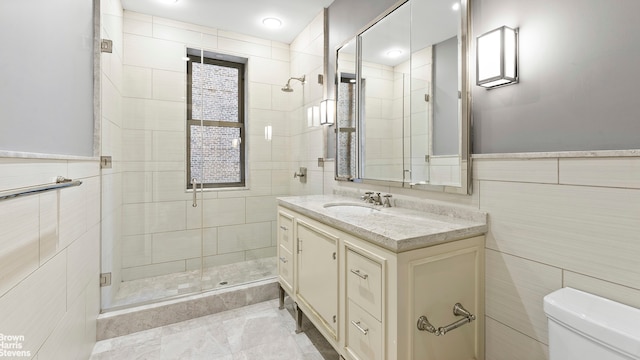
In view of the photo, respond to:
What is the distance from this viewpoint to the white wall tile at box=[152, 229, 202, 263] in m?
2.56

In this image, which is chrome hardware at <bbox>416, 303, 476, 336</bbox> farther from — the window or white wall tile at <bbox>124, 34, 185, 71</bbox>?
white wall tile at <bbox>124, 34, 185, 71</bbox>

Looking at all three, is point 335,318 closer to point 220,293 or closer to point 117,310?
point 220,293

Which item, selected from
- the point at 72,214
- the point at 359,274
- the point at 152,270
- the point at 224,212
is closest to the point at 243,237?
the point at 224,212

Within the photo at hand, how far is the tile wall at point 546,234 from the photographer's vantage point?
0.89 meters

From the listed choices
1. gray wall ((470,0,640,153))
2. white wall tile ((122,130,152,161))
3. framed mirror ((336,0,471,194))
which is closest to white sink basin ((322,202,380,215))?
framed mirror ((336,0,471,194))

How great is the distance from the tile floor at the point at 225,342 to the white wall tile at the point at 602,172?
145 centimetres

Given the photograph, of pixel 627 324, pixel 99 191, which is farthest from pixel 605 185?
pixel 99 191

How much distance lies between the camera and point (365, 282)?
46.6 inches

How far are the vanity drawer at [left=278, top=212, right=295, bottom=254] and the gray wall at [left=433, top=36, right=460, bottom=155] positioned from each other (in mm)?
1010

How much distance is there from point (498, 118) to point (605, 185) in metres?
0.44

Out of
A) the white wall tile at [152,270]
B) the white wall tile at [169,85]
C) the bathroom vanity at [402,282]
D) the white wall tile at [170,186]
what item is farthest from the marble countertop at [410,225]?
the white wall tile at [169,85]

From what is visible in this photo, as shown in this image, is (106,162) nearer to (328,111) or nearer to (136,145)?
(136,145)

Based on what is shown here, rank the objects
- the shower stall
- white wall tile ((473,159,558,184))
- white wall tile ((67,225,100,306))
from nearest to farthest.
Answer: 1. white wall tile ((473,159,558,184))
2. white wall tile ((67,225,100,306))
3. the shower stall

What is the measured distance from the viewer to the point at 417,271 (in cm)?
107
